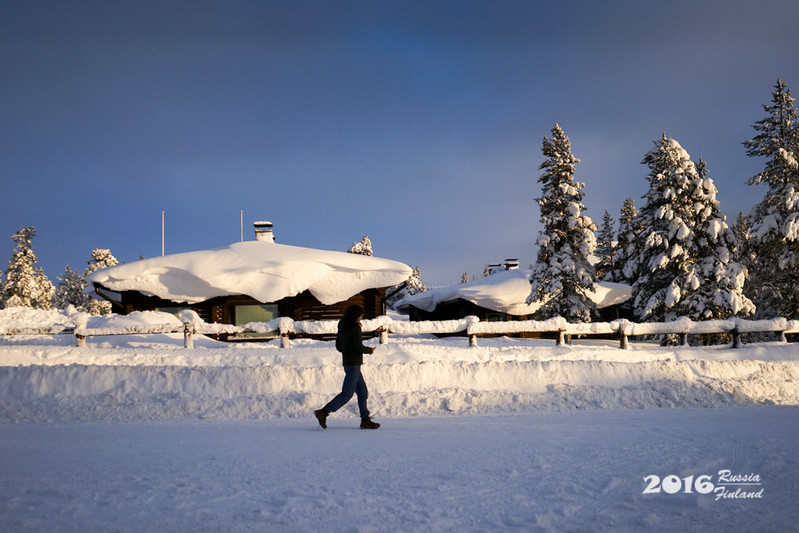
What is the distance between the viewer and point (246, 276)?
19312 millimetres

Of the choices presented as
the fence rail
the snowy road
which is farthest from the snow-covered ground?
the fence rail

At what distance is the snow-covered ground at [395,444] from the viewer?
3250 millimetres

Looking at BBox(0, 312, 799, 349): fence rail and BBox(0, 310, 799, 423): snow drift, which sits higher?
BBox(0, 312, 799, 349): fence rail

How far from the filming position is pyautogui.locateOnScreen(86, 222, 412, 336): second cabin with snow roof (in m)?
19.2

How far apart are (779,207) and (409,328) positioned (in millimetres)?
18343

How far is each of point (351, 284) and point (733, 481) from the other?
17.6m

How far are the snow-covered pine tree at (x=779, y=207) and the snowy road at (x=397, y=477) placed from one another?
17891 mm

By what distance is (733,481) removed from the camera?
12.8 ft

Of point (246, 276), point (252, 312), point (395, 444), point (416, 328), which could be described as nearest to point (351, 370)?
point (395, 444)

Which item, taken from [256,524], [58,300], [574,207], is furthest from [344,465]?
[58,300]

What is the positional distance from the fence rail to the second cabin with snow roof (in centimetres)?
625

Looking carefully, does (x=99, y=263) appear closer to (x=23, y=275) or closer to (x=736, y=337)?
(x=23, y=275)

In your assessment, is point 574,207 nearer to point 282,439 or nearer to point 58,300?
point 282,439

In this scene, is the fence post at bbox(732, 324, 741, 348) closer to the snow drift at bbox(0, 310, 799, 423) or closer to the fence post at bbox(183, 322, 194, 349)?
the snow drift at bbox(0, 310, 799, 423)
